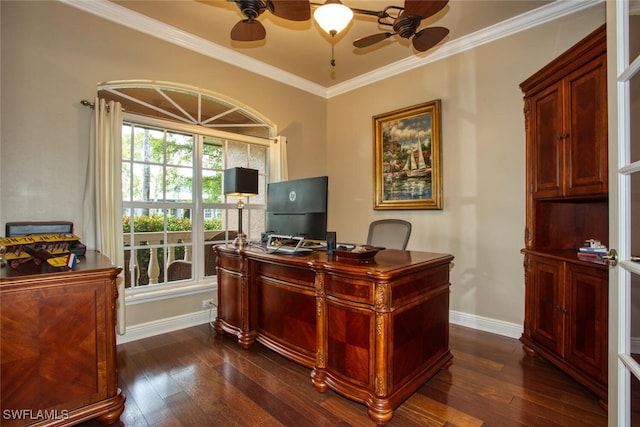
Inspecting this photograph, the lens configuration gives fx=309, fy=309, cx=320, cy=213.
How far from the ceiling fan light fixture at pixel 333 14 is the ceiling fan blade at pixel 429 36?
0.61m

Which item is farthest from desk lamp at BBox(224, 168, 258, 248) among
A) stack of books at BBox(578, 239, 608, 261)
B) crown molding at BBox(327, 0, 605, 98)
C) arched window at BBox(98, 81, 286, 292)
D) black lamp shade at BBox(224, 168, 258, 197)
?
stack of books at BBox(578, 239, 608, 261)

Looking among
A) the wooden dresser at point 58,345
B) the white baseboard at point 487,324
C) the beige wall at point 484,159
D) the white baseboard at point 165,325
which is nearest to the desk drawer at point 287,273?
the wooden dresser at point 58,345

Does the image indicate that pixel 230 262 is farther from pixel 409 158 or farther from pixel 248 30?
pixel 409 158

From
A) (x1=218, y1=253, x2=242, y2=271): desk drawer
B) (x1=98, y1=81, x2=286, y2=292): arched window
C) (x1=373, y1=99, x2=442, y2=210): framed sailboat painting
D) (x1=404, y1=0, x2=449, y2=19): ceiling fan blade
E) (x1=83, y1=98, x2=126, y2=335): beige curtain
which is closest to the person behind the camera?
(x1=404, y1=0, x2=449, y2=19): ceiling fan blade

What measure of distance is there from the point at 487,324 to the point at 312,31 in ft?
11.2

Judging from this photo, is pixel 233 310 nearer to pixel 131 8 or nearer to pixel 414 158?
pixel 414 158

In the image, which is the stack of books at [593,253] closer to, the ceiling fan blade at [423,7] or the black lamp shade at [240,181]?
the ceiling fan blade at [423,7]

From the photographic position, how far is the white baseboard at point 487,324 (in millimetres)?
2905

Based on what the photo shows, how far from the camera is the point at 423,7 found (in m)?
1.93

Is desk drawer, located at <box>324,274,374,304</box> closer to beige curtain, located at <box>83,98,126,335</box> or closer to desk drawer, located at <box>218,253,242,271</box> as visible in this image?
desk drawer, located at <box>218,253,242,271</box>

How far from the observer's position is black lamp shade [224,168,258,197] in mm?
2881

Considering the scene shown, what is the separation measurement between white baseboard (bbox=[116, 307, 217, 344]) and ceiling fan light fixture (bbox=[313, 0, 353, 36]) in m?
2.96

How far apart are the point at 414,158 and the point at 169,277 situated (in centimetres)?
301

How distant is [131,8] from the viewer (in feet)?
9.11
